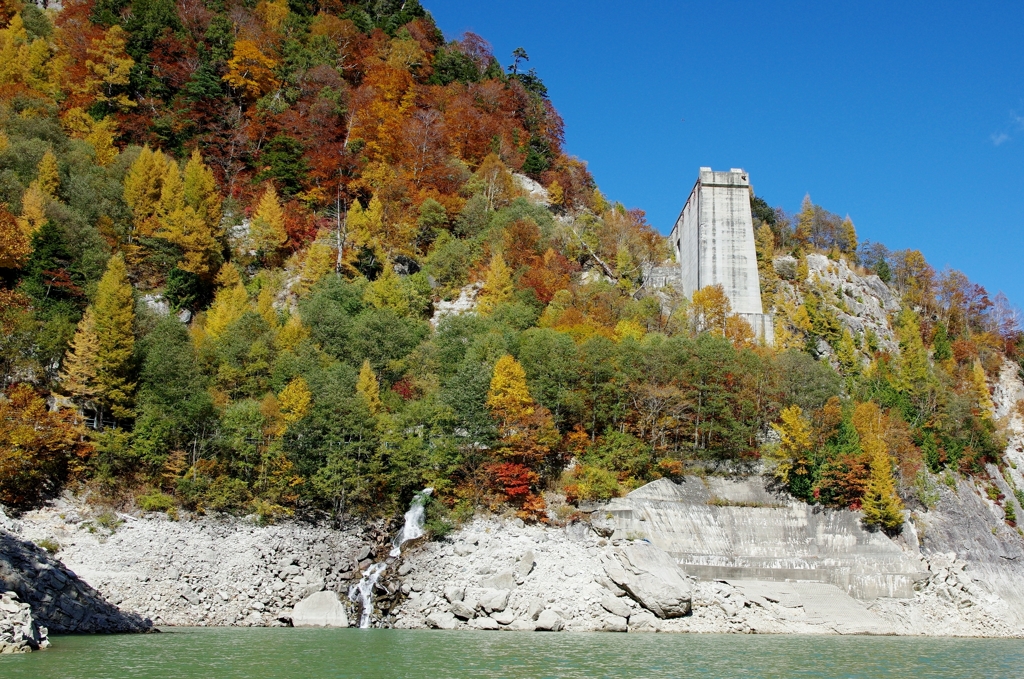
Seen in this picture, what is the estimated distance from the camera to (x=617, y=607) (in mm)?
33469

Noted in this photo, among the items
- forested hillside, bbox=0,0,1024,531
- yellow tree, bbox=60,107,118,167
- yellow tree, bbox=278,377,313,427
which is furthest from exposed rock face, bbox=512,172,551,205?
yellow tree, bbox=278,377,313,427

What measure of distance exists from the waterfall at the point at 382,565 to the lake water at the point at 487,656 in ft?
8.95

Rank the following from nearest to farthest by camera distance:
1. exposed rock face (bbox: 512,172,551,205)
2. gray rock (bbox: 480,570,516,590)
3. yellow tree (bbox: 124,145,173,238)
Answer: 1. gray rock (bbox: 480,570,516,590)
2. yellow tree (bbox: 124,145,173,238)
3. exposed rock face (bbox: 512,172,551,205)

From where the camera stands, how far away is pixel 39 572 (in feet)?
87.5

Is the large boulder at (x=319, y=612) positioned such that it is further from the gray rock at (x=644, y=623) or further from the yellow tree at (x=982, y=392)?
the yellow tree at (x=982, y=392)

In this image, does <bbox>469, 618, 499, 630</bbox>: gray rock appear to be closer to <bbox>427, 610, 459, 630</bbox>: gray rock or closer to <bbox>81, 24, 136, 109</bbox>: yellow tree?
<bbox>427, 610, 459, 630</bbox>: gray rock

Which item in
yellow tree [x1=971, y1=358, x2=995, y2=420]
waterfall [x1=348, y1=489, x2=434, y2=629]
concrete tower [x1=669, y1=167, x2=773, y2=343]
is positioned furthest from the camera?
concrete tower [x1=669, y1=167, x2=773, y2=343]

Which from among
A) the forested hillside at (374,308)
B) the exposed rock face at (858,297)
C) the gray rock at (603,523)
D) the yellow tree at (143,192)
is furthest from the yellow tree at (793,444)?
the yellow tree at (143,192)

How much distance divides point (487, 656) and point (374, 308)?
117ft

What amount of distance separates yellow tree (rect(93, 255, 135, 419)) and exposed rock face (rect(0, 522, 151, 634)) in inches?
537

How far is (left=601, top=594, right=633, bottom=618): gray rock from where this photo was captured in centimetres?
3334

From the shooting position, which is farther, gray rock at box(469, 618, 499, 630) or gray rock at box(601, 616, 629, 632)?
gray rock at box(469, 618, 499, 630)

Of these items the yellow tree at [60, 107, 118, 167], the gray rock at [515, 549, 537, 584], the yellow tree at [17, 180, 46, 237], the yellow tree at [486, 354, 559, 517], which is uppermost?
the yellow tree at [60, 107, 118, 167]

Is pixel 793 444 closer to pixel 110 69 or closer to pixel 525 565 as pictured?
pixel 525 565
